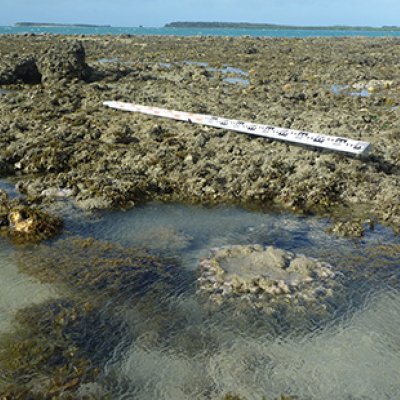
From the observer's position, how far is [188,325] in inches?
270

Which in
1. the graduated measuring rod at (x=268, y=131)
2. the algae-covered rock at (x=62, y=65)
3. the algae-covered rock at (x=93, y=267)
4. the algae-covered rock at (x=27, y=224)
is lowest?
the algae-covered rock at (x=93, y=267)

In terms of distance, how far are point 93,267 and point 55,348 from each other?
7.28 ft

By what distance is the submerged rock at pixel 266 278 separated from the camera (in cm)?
741

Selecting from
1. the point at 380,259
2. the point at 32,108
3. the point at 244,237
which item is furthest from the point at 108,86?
the point at 380,259

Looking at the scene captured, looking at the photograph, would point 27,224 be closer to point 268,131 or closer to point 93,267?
point 93,267

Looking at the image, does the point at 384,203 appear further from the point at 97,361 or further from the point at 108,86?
the point at 108,86

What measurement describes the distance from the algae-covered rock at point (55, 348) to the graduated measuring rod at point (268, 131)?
9.18 meters

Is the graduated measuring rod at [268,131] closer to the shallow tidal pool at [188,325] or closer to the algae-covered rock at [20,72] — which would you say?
the shallow tidal pool at [188,325]

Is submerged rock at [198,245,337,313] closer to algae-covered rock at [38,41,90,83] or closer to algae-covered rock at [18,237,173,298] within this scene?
algae-covered rock at [18,237,173,298]

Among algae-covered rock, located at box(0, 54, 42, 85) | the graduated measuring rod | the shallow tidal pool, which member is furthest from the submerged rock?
algae-covered rock, located at box(0, 54, 42, 85)

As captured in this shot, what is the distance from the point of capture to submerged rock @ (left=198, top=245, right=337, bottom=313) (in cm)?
741

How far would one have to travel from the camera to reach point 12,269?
27.1 feet

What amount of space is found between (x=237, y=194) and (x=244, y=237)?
2.42 meters

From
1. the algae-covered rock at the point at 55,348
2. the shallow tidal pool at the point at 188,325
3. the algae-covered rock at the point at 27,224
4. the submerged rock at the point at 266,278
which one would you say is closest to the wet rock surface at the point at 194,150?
the algae-covered rock at the point at 27,224
